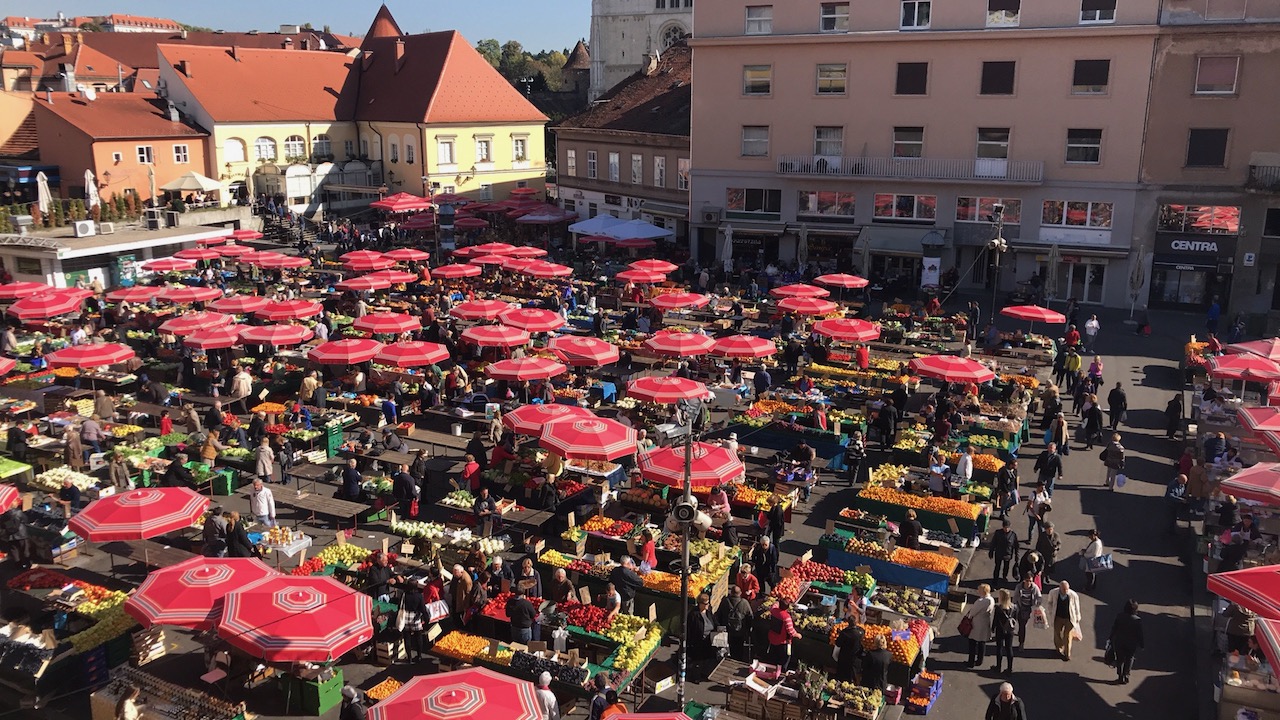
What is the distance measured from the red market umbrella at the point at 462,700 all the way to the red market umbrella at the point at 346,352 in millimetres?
14531

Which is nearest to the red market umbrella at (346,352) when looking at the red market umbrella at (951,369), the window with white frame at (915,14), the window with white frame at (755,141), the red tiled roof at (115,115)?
the red market umbrella at (951,369)

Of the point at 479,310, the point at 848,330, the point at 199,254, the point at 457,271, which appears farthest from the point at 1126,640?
the point at 199,254

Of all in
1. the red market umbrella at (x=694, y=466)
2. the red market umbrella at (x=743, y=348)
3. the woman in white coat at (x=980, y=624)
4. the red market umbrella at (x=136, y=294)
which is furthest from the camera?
the red market umbrella at (x=136, y=294)

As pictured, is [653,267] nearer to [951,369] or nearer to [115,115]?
[951,369]

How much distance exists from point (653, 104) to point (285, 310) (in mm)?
35523

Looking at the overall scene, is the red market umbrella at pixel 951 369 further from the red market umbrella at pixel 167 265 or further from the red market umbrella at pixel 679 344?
the red market umbrella at pixel 167 265

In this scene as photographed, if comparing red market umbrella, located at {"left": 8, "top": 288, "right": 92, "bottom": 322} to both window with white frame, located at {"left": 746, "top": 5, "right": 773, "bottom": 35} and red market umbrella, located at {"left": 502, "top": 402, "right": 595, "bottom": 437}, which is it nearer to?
red market umbrella, located at {"left": 502, "top": 402, "right": 595, "bottom": 437}

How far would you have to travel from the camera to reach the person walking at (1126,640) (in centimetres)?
1462

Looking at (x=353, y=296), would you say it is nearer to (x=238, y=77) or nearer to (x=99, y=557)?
(x=99, y=557)

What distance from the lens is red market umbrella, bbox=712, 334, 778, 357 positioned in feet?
86.6

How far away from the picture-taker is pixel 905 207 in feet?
150

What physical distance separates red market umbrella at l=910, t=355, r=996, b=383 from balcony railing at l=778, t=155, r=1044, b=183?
21.5 m

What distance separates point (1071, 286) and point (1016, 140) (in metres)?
7.22

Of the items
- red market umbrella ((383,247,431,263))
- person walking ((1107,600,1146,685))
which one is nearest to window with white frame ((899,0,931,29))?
red market umbrella ((383,247,431,263))
